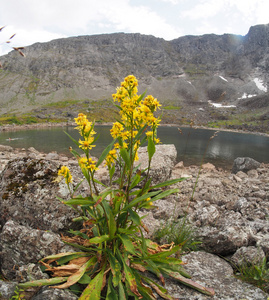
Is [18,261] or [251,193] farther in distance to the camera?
[251,193]

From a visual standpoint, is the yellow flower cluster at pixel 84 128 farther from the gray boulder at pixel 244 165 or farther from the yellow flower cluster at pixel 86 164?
the gray boulder at pixel 244 165

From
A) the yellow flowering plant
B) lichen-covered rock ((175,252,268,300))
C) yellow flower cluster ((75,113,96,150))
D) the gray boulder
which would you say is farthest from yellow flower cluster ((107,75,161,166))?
the gray boulder

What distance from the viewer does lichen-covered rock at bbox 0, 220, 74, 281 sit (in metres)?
3.10

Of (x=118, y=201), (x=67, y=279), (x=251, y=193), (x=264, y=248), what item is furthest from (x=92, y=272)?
(x=251, y=193)

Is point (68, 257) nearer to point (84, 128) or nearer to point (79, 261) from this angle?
point (79, 261)

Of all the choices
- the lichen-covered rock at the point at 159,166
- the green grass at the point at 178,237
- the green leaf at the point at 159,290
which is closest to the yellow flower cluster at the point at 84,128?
the green leaf at the point at 159,290

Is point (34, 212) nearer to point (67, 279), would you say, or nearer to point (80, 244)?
point (80, 244)

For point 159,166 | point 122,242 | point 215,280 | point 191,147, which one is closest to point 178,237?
point 215,280

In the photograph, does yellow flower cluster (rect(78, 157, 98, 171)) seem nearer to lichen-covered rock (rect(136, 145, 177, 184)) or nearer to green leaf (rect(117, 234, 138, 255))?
green leaf (rect(117, 234, 138, 255))

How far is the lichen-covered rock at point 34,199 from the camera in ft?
13.0

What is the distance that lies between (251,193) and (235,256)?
22.1 feet

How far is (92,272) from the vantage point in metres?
3.04

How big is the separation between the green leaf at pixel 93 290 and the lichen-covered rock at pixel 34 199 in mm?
1531

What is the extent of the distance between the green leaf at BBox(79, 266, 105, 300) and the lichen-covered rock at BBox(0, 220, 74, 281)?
0.95m
